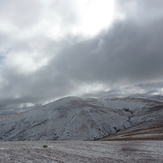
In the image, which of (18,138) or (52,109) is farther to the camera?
(52,109)

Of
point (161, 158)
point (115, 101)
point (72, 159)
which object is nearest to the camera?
point (72, 159)

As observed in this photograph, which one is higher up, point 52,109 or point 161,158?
point 52,109

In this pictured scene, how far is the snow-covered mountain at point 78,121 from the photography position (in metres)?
111

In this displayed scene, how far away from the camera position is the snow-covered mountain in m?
111

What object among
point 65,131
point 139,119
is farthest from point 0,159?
point 139,119

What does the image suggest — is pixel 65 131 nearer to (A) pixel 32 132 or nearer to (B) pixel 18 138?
(A) pixel 32 132

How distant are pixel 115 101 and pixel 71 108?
1857 inches

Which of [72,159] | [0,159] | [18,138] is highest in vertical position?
[0,159]

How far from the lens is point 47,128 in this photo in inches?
4754

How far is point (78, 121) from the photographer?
121125 mm

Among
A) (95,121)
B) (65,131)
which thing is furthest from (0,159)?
(95,121)

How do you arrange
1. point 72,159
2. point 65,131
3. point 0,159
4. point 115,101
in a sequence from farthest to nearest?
point 115,101, point 65,131, point 72,159, point 0,159

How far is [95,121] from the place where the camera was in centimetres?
12131

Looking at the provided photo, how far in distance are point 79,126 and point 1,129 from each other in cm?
6535
